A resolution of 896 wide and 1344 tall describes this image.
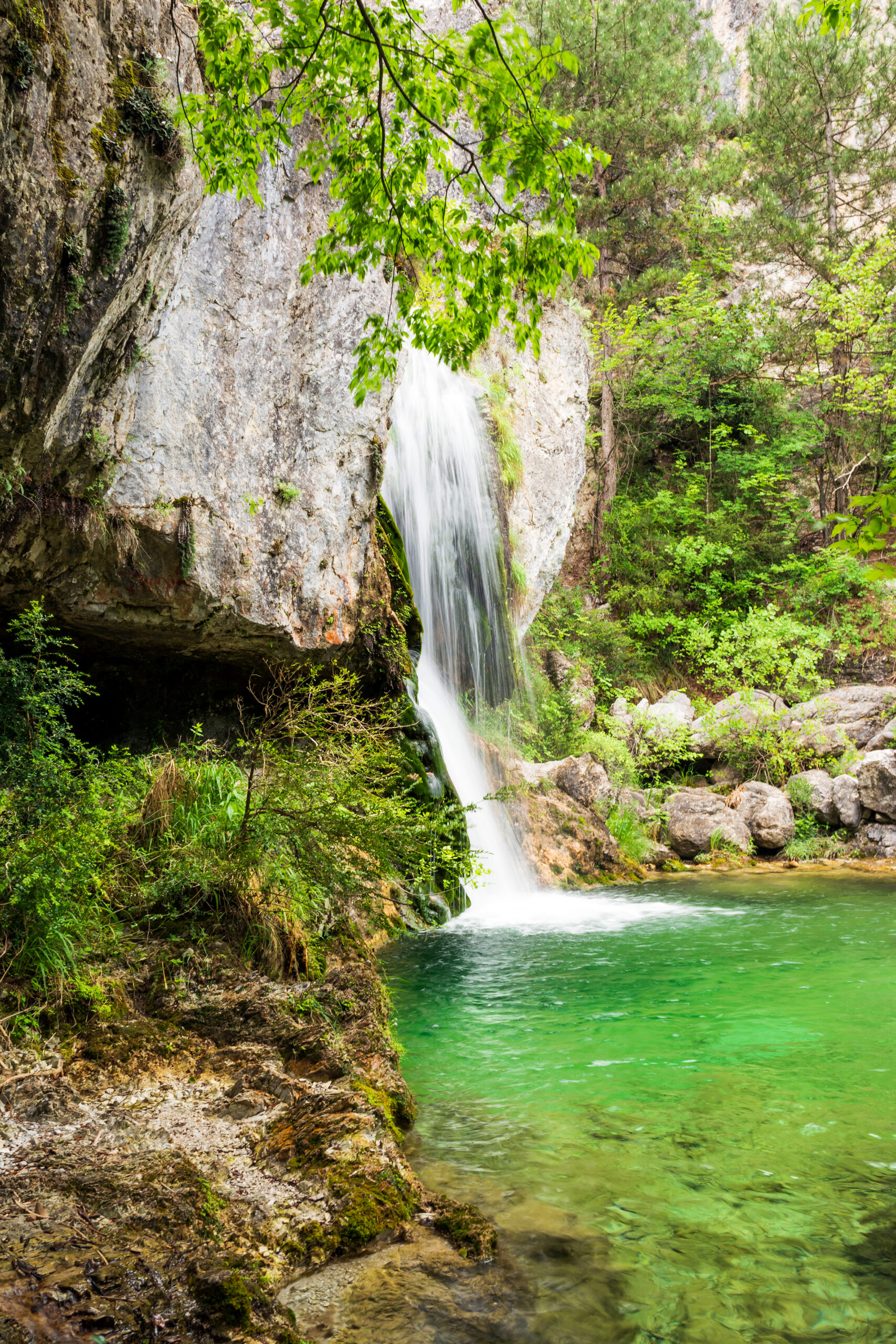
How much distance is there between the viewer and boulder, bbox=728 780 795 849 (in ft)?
44.8

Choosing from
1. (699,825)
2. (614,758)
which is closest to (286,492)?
(614,758)

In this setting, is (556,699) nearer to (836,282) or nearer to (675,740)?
(675,740)

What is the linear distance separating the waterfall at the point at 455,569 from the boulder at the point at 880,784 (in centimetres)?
592

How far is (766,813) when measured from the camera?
1383 cm

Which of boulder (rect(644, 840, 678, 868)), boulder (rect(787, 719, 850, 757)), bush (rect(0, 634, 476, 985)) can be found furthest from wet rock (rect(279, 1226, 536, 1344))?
boulder (rect(787, 719, 850, 757))

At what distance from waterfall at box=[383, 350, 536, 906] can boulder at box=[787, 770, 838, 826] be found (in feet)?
17.8

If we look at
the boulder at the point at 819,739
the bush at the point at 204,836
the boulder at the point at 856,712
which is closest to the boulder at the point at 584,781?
the boulder at the point at 819,739

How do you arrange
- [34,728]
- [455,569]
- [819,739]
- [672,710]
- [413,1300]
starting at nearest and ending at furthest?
[413,1300]
[34,728]
[455,569]
[819,739]
[672,710]

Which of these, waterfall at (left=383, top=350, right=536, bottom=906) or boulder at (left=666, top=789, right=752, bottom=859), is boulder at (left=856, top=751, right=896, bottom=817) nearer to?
boulder at (left=666, top=789, right=752, bottom=859)

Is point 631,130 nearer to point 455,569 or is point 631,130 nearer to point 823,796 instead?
point 455,569

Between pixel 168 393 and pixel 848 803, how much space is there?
12.0 meters

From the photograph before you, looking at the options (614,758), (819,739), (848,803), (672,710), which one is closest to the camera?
(848,803)

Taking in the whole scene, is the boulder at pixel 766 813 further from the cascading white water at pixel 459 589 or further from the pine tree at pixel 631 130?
the pine tree at pixel 631 130

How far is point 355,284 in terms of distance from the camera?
8.66 metres
